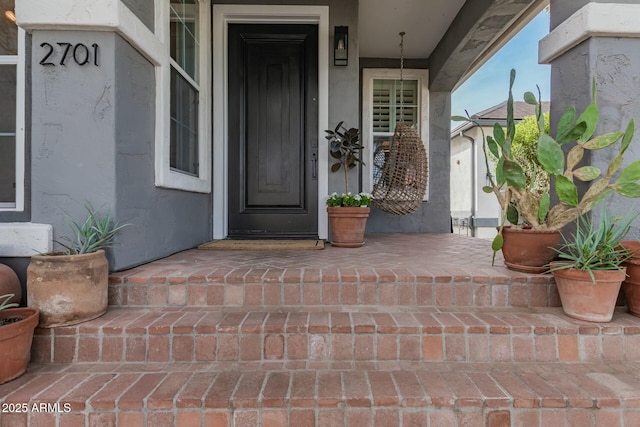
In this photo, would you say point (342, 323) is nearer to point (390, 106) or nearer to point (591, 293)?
point (591, 293)

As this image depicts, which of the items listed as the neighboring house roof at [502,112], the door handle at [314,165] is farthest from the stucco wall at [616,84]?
the neighboring house roof at [502,112]

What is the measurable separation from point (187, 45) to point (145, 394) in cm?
270

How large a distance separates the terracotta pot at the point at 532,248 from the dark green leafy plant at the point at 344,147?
1538 millimetres

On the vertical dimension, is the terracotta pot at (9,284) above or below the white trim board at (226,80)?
below

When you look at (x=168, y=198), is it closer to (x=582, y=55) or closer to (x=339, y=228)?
(x=339, y=228)

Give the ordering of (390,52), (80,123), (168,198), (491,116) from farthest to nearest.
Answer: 1. (491,116)
2. (390,52)
3. (168,198)
4. (80,123)

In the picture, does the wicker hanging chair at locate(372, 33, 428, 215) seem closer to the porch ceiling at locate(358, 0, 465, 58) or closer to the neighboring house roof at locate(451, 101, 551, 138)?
the porch ceiling at locate(358, 0, 465, 58)

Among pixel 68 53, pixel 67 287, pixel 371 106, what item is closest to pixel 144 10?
pixel 68 53

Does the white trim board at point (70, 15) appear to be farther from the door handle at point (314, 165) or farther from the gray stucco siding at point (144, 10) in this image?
the door handle at point (314, 165)

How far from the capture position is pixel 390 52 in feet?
14.6

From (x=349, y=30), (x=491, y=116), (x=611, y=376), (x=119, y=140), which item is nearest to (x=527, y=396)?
(x=611, y=376)

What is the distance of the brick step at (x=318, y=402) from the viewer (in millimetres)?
1153

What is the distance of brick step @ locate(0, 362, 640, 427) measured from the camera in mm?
1153

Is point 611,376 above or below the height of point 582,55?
below
